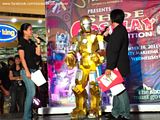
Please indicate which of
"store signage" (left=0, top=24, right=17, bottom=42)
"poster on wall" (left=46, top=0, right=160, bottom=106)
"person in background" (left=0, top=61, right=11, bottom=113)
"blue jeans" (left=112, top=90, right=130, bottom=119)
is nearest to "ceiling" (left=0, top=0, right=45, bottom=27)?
"store signage" (left=0, top=24, right=17, bottom=42)

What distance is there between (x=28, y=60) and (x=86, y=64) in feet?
2.90

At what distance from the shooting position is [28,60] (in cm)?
533

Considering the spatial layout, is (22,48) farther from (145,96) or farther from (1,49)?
(1,49)

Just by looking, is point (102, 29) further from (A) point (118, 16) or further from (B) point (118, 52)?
(B) point (118, 52)

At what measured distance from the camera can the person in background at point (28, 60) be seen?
5.27 meters

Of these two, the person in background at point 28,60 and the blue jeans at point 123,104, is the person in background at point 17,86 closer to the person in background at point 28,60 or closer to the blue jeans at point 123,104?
the person in background at point 28,60

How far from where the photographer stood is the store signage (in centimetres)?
1082

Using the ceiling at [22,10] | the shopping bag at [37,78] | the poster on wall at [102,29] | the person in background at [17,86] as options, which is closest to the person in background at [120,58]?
the shopping bag at [37,78]

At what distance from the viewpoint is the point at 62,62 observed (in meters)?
7.08

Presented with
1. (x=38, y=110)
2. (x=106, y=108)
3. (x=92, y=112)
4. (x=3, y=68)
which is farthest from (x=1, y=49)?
(x=92, y=112)

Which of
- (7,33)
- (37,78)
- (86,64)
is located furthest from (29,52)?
(7,33)

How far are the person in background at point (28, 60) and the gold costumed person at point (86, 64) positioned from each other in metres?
0.62

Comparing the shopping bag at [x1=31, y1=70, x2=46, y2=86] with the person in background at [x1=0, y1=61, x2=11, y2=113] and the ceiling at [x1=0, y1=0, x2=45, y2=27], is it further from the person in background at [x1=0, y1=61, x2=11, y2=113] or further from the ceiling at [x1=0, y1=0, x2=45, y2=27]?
the ceiling at [x1=0, y1=0, x2=45, y2=27]

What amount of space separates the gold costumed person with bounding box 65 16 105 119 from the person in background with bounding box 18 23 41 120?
2.02ft
